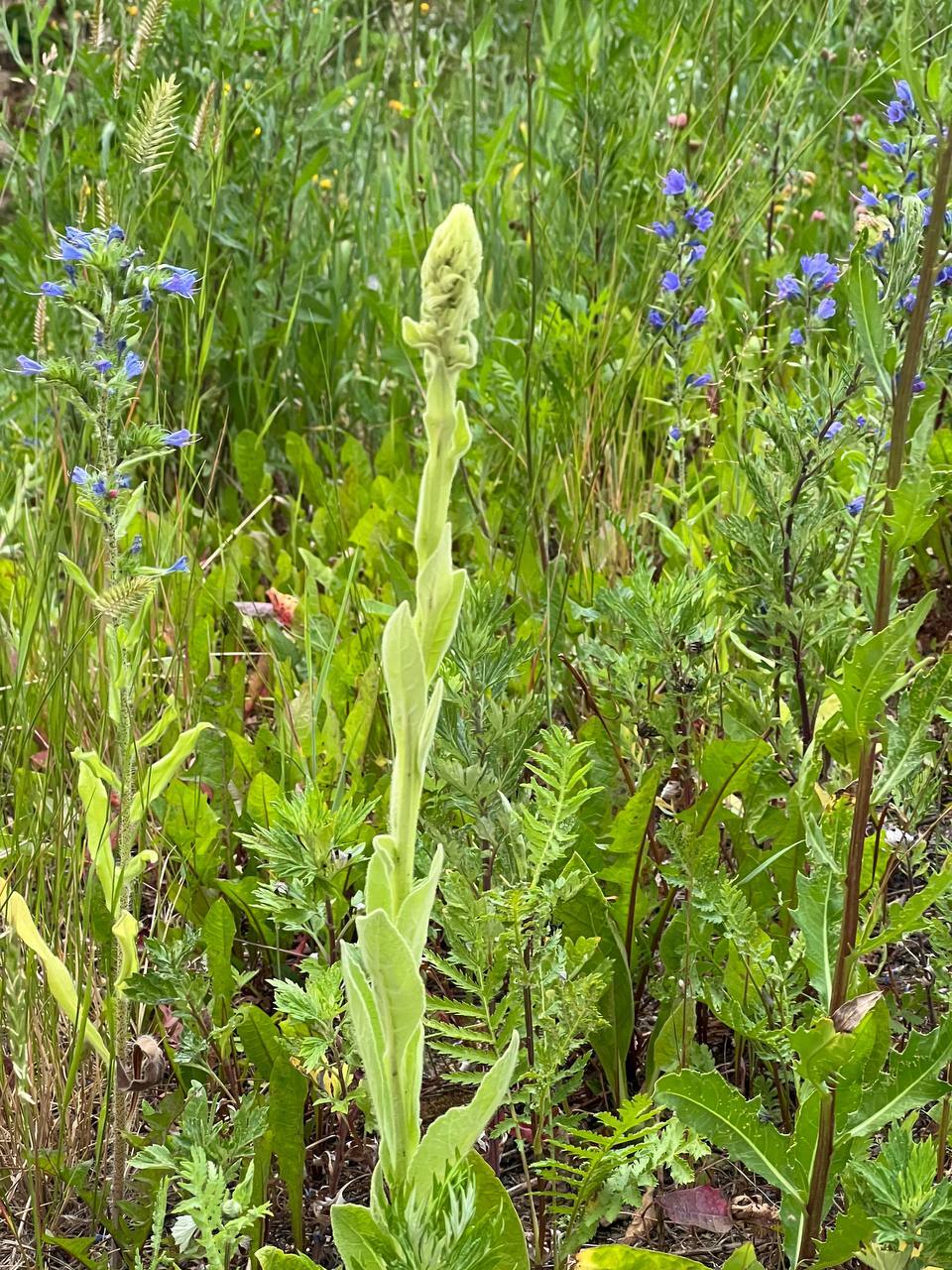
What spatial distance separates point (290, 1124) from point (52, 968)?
33 centimetres

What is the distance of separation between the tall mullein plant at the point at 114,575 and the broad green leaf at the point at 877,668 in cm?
74

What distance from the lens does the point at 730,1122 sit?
3.97 ft

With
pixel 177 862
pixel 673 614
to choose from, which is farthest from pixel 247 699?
pixel 673 614

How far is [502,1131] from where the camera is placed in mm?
1357

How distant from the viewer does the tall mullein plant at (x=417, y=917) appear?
33.3 inches

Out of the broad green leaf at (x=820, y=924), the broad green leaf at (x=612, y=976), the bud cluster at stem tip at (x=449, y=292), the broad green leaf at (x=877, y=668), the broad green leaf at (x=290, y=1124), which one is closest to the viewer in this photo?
the bud cluster at stem tip at (x=449, y=292)

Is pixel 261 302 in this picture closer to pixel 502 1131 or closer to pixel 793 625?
pixel 793 625

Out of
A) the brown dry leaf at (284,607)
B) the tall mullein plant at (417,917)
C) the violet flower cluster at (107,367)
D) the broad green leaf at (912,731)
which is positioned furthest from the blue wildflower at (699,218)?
the tall mullein plant at (417,917)

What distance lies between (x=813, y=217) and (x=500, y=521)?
1.36 m

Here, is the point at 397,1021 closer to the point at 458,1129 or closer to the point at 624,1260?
the point at 458,1129

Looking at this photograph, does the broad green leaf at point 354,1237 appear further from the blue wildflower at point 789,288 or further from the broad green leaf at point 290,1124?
the blue wildflower at point 789,288

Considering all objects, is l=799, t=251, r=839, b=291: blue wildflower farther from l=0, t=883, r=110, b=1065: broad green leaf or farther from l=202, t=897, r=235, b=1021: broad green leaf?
l=0, t=883, r=110, b=1065: broad green leaf

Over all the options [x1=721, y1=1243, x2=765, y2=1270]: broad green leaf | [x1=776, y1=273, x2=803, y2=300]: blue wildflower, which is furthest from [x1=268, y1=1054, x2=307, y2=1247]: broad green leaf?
[x1=776, y1=273, x2=803, y2=300]: blue wildflower

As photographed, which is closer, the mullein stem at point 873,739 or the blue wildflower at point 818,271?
the mullein stem at point 873,739
